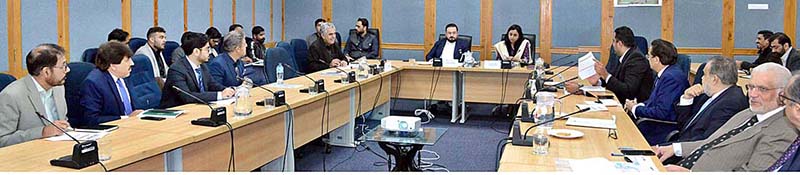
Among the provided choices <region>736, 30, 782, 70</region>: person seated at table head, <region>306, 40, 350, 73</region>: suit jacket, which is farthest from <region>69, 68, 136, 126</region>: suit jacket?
<region>736, 30, 782, 70</region>: person seated at table head

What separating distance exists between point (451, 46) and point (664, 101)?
429 centimetres

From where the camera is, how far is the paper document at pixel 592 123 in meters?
3.26

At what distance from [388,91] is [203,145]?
12.0ft

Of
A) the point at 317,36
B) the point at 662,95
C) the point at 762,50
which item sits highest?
the point at 317,36

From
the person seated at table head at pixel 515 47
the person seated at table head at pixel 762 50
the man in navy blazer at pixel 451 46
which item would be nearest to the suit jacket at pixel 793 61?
the person seated at table head at pixel 762 50

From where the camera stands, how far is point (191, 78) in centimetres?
414

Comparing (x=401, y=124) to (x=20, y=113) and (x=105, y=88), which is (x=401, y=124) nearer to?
(x=105, y=88)

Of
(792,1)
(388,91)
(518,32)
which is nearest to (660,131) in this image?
(388,91)

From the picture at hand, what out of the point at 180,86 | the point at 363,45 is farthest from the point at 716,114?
the point at 363,45

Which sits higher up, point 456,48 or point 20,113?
point 456,48

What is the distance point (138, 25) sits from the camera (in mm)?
6938

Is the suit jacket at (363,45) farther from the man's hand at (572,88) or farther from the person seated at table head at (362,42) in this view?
the man's hand at (572,88)

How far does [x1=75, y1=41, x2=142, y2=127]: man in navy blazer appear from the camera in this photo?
11.2 ft

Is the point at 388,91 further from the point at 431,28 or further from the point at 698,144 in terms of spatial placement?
the point at 698,144
